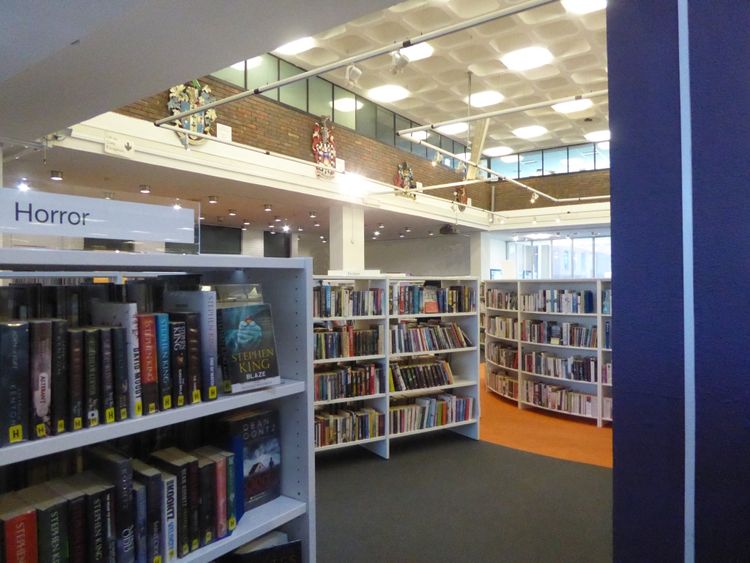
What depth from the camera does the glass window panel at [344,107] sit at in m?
10.7

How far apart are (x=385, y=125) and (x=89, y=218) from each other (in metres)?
11.5

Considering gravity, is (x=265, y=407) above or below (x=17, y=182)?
below

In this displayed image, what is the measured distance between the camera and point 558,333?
7145 millimetres

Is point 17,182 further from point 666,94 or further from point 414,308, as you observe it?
point 414,308

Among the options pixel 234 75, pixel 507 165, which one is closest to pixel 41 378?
pixel 234 75

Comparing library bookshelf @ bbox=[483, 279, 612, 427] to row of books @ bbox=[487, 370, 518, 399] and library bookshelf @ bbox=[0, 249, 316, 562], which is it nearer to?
row of books @ bbox=[487, 370, 518, 399]

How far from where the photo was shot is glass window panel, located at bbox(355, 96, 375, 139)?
1133cm

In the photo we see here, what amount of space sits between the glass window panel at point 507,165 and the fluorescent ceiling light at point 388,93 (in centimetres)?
600

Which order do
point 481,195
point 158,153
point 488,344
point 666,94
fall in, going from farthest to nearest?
1. point 481,195
2. point 488,344
3. point 158,153
4. point 666,94

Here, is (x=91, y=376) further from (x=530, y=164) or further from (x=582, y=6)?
(x=530, y=164)

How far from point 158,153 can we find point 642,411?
6735 mm

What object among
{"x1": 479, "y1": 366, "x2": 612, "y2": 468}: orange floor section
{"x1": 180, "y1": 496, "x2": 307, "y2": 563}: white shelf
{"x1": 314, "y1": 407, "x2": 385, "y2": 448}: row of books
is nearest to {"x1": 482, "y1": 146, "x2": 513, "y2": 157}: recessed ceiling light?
{"x1": 479, "y1": 366, "x2": 612, "y2": 468}: orange floor section

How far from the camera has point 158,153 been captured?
6.67 m

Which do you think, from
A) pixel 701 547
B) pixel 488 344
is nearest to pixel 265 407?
pixel 701 547
